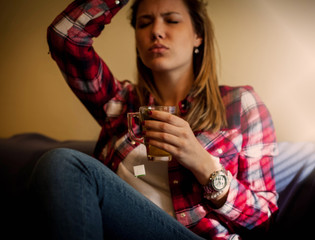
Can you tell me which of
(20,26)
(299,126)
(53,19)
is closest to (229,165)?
(299,126)

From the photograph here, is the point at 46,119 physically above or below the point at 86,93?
below

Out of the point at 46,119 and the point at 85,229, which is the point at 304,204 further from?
the point at 46,119

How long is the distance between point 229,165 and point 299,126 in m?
0.47

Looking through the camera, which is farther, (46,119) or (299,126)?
(46,119)

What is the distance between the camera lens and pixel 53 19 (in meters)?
0.95

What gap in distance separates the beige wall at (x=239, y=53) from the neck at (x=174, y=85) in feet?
0.81

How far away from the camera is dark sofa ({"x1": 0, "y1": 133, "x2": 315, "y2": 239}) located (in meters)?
0.91

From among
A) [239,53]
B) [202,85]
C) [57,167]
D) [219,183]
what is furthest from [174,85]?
[57,167]

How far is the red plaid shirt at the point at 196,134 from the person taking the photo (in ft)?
2.78

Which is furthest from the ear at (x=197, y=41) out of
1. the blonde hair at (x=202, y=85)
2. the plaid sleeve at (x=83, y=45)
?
the plaid sleeve at (x=83, y=45)

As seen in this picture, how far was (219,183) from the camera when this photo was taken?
30.6 inches

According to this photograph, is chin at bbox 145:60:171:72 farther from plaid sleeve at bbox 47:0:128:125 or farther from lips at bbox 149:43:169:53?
plaid sleeve at bbox 47:0:128:125

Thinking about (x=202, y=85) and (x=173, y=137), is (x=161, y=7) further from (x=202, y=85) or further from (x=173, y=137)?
(x=173, y=137)

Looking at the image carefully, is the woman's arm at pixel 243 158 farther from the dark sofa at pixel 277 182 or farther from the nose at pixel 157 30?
the nose at pixel 157 30
